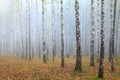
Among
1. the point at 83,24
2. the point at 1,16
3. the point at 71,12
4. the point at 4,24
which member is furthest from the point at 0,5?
the point at 83,24

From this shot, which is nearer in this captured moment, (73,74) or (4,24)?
(73,74)

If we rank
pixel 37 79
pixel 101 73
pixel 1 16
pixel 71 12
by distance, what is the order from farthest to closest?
pixel 1 16 → pixel 71 12 → pixel 101 73 → pixel 37 79

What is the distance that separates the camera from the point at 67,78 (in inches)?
659

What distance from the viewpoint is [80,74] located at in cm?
1872

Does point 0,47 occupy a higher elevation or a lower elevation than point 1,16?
lower

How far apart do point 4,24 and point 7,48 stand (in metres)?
9.39

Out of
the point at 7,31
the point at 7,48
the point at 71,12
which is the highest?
the point at 71,12

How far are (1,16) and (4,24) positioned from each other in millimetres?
8168

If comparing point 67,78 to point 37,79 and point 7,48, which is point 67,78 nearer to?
point 37,79

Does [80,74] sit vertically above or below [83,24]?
below

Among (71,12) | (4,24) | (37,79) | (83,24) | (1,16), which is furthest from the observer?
(1,16)

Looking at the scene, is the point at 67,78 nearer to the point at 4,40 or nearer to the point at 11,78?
the point at 11,78

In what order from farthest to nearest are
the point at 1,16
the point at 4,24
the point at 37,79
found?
the point at 1,16 < the point at 4,24 < the point at 37,79

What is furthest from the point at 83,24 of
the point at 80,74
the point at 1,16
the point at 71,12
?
the point at 80,74
